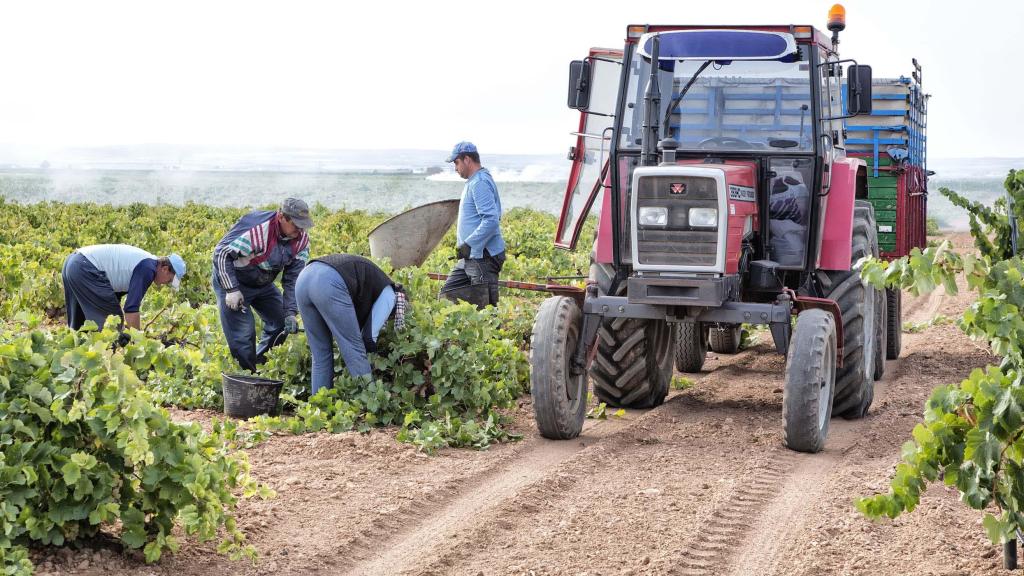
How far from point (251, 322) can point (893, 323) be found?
5816mm

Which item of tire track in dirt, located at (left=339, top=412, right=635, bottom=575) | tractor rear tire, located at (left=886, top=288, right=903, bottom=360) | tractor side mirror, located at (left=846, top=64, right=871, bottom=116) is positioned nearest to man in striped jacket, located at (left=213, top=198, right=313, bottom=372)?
tire track in dirt, located at (left=339, top=412, right=635, bottom=575)

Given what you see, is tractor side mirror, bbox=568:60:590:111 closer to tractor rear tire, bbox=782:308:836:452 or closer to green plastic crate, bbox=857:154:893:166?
tractor rear tire, bbox=782:308:836:452

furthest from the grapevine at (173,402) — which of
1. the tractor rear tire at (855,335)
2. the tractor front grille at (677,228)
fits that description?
the tractor rear tire at (855,335)

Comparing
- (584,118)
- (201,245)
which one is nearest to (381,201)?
(201,245)

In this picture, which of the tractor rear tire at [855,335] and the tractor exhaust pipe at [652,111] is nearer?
the tractor exhaust pipe at [652,111]

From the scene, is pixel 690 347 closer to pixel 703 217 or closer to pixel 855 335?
pixel 855 335

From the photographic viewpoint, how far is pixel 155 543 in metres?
4.33

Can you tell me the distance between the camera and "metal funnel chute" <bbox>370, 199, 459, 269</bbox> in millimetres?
9108

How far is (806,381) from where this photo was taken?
20.8 ft

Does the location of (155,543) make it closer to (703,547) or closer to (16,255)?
(703,547)

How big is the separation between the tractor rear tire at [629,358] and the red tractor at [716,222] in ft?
0.04

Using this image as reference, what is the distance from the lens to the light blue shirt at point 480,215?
27.9 feet

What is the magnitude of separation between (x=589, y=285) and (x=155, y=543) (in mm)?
3467

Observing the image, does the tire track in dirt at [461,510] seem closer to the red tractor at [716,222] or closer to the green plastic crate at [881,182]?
the red tractor at [716,222]
